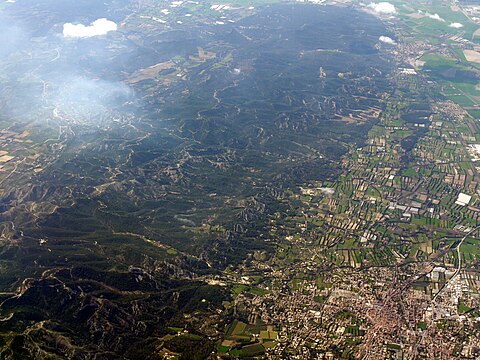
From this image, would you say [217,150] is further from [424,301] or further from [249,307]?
[424,301]

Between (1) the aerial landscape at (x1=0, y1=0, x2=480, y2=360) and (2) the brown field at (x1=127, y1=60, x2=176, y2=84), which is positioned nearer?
(1) the aerial landscape at (x1=0, y1=0, x2=480, y2=360)

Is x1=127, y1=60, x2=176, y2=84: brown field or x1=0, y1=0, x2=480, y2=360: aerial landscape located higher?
x1=0, y1=0, x2=480, y2=360: aerial landscape

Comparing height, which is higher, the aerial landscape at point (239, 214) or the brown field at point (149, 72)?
the aerial landscape at point (239, 214)

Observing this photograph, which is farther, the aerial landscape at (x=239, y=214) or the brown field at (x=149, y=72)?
the brown field at (x=149, y=72)

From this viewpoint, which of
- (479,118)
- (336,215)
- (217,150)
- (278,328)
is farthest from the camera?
(479,118)

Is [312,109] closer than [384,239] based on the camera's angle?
No

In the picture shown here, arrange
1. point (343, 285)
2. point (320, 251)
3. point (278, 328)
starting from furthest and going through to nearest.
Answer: point (320, 251)
point (343, 285)
point (278, 328)

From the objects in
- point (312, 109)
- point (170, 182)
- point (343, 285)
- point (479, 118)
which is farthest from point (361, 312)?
point (479, 118)

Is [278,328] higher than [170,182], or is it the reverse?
[278,328]
